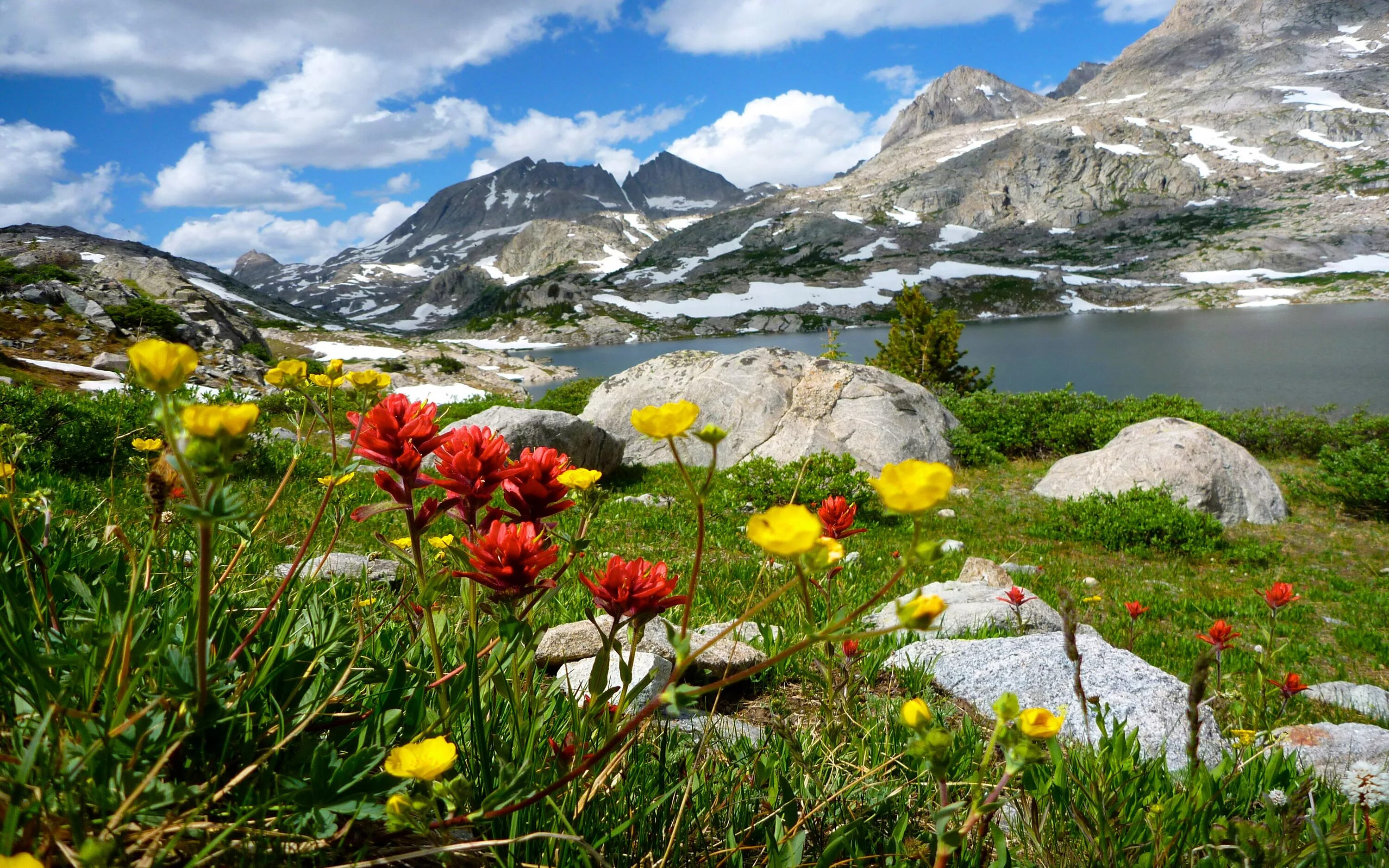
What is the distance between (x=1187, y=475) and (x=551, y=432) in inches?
412

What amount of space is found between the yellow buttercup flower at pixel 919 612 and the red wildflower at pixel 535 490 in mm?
759

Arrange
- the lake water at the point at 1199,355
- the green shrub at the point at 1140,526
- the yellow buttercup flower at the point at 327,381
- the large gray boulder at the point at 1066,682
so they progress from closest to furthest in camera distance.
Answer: the yellow buttercup flower at the point at 327,381 < the large gray boulder at the point at 1066,682 < the green shrub at the point at 1140,526 < the lake water at the point at 1199,355

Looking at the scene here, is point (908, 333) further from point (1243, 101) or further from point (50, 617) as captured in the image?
point (1243, 101)

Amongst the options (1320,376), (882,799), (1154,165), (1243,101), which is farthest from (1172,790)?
(1243,101)

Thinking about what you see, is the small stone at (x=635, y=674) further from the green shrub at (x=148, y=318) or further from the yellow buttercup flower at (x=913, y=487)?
the green shrub at (x=148, y=318)

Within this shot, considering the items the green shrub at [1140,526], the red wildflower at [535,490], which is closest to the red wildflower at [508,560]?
the red wildflower at [535,490]

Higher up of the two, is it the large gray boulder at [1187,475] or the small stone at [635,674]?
the small stone at [635,674]

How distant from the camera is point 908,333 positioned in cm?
2142

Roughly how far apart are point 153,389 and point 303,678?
0.85 meters

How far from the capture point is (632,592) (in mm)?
1318

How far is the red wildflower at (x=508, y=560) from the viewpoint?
49.2 inches

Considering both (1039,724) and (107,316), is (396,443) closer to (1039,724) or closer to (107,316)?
(1039,724)

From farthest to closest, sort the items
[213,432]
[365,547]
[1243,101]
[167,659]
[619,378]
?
1. [1243,101]
2. [619,378]
3. [365,547]
4. [167,659]
5. [213,432]

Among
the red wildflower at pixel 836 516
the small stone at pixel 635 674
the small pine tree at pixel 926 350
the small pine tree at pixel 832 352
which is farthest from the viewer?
the small pine tree at pixel 926 350
